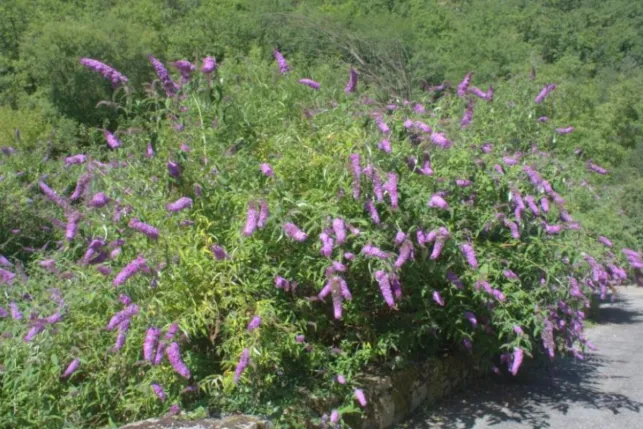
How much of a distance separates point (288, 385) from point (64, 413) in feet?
4.73

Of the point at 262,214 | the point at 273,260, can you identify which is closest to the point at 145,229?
the point at 262,214

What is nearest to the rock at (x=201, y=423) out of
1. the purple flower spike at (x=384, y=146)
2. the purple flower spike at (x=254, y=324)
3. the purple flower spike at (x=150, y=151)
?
the purple flower spike at (x=254, y=324)

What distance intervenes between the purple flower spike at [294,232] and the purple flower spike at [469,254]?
50.8 inches

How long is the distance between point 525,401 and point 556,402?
0.95 ft

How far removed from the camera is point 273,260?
5238 millimetres

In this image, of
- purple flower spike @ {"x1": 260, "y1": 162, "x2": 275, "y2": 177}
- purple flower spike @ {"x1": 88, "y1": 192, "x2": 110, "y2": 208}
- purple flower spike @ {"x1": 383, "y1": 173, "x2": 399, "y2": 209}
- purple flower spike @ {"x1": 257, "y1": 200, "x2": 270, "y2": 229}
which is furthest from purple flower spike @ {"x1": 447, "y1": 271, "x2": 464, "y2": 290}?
purple flower spike @ {"x1": 88, "y1": 192, "x2": 110, "y2": 208}

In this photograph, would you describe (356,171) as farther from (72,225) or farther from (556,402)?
(556,402)

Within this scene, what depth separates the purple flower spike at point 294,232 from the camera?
465cm

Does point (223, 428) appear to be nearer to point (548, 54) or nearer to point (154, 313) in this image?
point (154, 313)

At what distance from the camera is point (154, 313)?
182 inches

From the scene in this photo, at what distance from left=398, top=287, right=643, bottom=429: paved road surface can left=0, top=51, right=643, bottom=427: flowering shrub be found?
57 cm

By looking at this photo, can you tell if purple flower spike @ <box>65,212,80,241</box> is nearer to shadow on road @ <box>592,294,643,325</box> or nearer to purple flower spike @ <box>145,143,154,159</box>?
purple flower spike @ <box>145,143,154,159</box>

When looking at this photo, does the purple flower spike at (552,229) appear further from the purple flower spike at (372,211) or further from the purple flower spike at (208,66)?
the purple flower spike at (208,66)

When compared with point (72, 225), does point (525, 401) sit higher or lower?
lower
